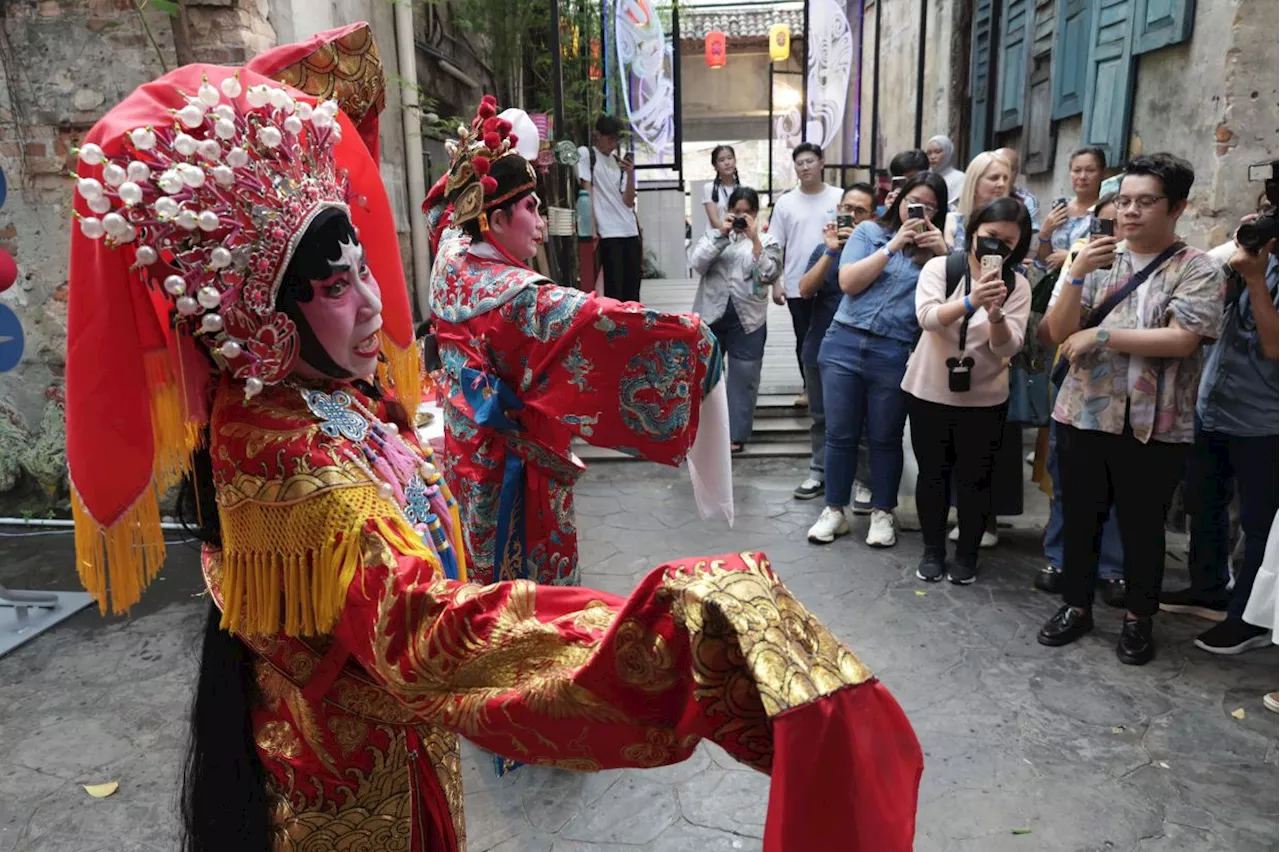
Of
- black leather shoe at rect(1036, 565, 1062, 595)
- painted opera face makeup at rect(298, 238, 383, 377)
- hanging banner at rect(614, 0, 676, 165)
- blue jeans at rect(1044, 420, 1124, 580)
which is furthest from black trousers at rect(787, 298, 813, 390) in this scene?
painted opera face makeup at rect(298, 238, 383, 377)

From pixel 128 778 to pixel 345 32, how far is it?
2.46 meters

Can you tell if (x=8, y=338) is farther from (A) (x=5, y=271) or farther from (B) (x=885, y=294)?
(B) (x=885, y=294)

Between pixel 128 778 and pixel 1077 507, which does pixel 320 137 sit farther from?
pixel 1077 507

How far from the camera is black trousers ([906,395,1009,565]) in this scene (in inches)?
152

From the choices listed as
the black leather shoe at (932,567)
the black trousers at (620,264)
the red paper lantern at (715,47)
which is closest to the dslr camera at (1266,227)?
the black leather shoe at (932,567)

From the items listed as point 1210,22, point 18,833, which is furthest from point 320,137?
point 1210,22

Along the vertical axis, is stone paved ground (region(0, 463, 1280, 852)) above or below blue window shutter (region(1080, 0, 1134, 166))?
below

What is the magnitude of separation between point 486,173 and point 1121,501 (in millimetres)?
2594

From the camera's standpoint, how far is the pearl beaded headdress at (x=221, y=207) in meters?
1.11

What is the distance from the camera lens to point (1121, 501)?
3.24 metres

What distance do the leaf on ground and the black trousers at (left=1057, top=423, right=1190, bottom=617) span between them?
3.48 meters

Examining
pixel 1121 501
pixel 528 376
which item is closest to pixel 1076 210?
pixel 1121 501

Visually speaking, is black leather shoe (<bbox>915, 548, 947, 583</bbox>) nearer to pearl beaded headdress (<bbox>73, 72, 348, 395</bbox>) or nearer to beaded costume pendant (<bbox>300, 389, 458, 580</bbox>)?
beaded costume pendant (<bbox>300, 389, 458, 580</bbox>)

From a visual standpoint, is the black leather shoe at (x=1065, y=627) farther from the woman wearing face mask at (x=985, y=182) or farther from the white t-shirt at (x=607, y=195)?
the white t-shirt at (x=607, y=195)
